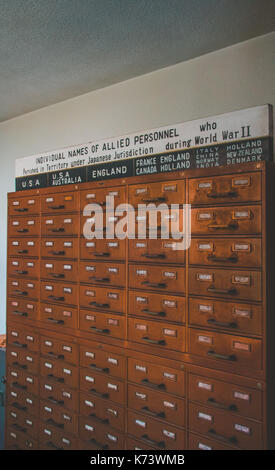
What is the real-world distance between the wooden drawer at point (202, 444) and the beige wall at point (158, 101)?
209 centimetres

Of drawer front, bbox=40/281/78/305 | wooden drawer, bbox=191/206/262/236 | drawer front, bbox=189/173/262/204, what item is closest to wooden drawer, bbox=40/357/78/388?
drawer front, bbox=40/281/78/305

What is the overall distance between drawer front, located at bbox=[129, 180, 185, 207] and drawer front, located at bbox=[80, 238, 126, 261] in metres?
0.30

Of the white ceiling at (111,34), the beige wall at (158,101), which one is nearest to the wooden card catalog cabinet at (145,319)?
the beige wall at (158,101)

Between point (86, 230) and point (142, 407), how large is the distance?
4.05 feet

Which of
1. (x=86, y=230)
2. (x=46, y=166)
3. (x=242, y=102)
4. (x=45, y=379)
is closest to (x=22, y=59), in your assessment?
(x=46, y=166)

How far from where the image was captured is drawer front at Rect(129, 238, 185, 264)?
236cm

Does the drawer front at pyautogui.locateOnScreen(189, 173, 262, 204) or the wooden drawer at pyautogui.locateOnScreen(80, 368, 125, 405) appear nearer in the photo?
the drawer front at pyautogui.locateOnScreen(189, 173, 262, 204)

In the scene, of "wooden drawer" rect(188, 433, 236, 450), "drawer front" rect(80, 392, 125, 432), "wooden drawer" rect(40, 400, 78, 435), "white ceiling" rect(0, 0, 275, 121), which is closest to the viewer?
"wooden drawer" rect(188, 433, 236, 450)

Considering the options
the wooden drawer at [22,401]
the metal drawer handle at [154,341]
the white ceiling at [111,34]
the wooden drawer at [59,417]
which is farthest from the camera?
the wooden drawer at [22,401]

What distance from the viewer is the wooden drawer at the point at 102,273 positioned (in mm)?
2639

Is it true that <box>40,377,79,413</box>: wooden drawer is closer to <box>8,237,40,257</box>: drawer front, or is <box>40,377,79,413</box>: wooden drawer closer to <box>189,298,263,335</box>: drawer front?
<box>8,237,40,257</box>: drawer front

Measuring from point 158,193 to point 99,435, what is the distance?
1.70 m

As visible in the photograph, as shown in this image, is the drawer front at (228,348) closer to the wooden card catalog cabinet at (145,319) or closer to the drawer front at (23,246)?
the wooden card catalog cabinet at (145,319)

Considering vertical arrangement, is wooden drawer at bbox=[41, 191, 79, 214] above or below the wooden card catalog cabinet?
above
